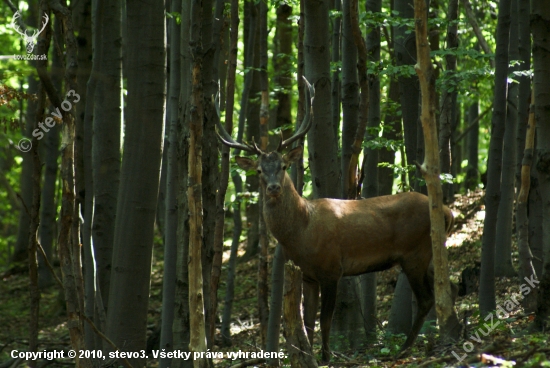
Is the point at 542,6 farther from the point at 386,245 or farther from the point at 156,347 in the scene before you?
the point at 156,347

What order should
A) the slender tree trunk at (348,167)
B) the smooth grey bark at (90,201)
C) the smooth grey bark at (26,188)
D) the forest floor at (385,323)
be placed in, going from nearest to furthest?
the forest floor at (385,323) < the smooth grey bark at (90,201) < the slender tree trunk at (348,167) < the smooth grey bark at (26,188)

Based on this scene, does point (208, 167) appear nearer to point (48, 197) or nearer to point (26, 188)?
point (48, 197)

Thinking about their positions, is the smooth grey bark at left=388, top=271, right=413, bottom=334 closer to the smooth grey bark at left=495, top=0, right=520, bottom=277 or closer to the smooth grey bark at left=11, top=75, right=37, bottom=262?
the smooth grey bark at left=495, top=0, right=520, bottom=277

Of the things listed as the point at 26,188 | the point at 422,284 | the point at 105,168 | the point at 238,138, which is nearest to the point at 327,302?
the point at 422,284

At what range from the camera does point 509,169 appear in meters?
9.70

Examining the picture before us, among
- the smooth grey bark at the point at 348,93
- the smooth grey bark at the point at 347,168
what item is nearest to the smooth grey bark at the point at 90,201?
the smooth grey bark at the point at 347,168

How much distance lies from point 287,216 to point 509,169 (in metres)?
3.77

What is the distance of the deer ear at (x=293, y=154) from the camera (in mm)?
8062

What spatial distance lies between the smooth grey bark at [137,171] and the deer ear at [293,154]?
1.53 metres

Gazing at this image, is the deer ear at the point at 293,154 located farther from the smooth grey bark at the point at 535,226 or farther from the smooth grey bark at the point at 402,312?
the smooth grey bark at the point at 535,226

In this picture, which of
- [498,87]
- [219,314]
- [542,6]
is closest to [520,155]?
[498,87]

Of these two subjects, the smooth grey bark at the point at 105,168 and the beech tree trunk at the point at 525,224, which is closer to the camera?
the beech tree trunk at the point at 525,224

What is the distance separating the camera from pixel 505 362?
475cm

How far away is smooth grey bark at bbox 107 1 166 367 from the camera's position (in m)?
7.47
